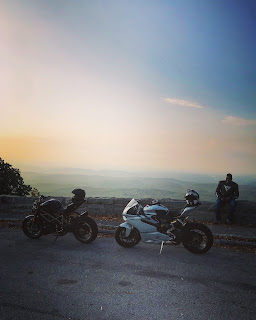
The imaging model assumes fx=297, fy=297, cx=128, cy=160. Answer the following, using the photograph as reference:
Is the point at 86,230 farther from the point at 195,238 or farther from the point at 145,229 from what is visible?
the point at 195,238

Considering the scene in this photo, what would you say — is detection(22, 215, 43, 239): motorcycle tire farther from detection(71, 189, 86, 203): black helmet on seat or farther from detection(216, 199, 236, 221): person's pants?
detection(216, 199, 236, 221): person's pants

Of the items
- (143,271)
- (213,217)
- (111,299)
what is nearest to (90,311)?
(111,299)

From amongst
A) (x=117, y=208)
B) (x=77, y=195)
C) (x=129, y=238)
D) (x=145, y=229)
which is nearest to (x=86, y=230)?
(x=77, y=195)

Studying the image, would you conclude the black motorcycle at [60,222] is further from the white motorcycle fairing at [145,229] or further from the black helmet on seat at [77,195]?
the white motorcycle fairing at [145,229]

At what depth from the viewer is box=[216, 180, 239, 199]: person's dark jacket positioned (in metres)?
11.0

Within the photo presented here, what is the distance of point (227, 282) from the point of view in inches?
214

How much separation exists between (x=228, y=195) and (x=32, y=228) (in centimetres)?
700

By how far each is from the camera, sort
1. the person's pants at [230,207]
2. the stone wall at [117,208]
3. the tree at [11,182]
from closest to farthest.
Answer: the person's pants at [230,207] → the stone wall at [117,208] → the tree at [11,182]

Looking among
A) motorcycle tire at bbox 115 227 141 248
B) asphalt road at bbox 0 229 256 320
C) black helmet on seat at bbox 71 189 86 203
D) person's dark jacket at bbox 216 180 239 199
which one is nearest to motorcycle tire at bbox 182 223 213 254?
asphalt road at bbox 0 229 256 320

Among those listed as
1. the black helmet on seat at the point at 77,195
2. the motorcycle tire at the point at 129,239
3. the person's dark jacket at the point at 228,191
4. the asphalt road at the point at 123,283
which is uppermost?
the person's dark jacket at the point at 228,191

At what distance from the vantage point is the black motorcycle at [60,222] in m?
7.93

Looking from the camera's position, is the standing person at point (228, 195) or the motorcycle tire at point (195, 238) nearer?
the motorcycle tire at point (195, 238)

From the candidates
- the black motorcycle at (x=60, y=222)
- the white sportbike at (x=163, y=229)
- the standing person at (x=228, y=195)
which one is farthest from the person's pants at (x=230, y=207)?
the black motorcycle at (x=60, y=222)

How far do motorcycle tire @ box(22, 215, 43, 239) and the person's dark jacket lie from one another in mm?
6577
